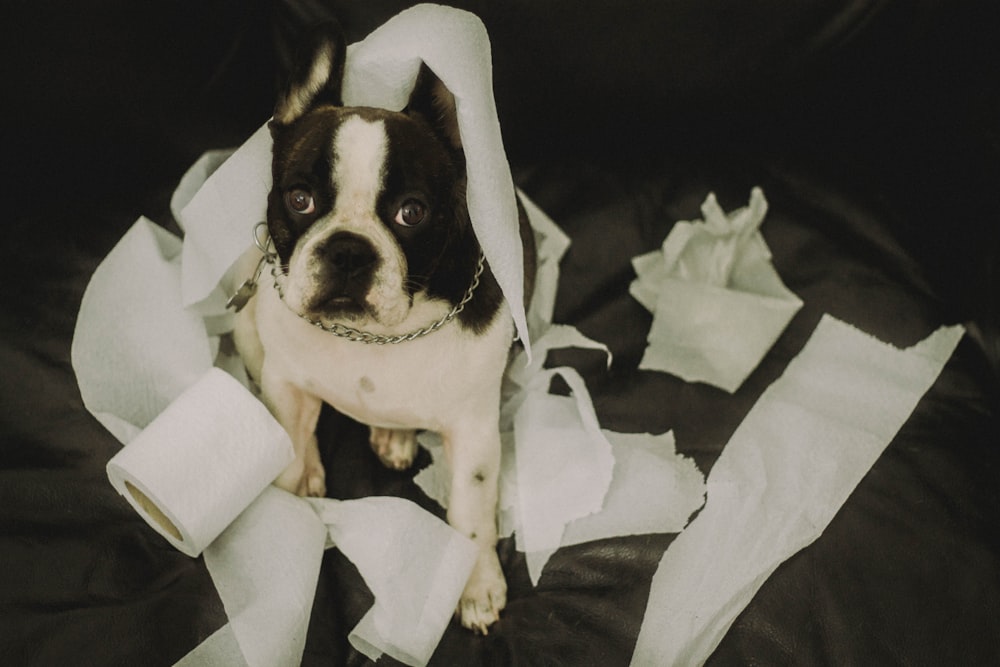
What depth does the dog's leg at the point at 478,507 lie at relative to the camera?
1.53 meters

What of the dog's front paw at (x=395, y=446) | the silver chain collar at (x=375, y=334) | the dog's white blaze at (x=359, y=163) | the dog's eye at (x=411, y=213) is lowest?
the dog's front paw at (x=395, y=446)

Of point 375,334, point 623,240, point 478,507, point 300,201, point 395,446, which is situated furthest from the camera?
point 623,240

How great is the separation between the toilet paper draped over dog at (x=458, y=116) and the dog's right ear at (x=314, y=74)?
0.08 feet

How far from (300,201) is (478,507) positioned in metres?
0.65

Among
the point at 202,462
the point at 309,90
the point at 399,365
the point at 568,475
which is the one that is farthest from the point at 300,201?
the point at 568,475

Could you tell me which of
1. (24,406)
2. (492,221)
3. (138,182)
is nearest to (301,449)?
(24,406)

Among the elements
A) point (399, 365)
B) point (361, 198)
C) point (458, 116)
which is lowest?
point (399, 365)

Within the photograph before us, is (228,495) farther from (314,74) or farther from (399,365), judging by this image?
(314,74)

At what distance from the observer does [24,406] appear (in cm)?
160

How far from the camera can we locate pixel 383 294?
1.27 m

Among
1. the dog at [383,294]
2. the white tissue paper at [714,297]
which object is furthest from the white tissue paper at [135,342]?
the white tissue paper at [714,297]

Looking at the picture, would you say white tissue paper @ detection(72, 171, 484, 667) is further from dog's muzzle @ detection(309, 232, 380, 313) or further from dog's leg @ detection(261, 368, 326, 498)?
dog's muzzle @ detection(309, 232, 380, 313)

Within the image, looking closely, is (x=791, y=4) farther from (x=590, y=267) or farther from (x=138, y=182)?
(x=138, y=182)

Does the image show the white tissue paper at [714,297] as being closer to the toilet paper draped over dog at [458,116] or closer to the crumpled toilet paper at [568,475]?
the crumpled toilet paper at [568,475]
